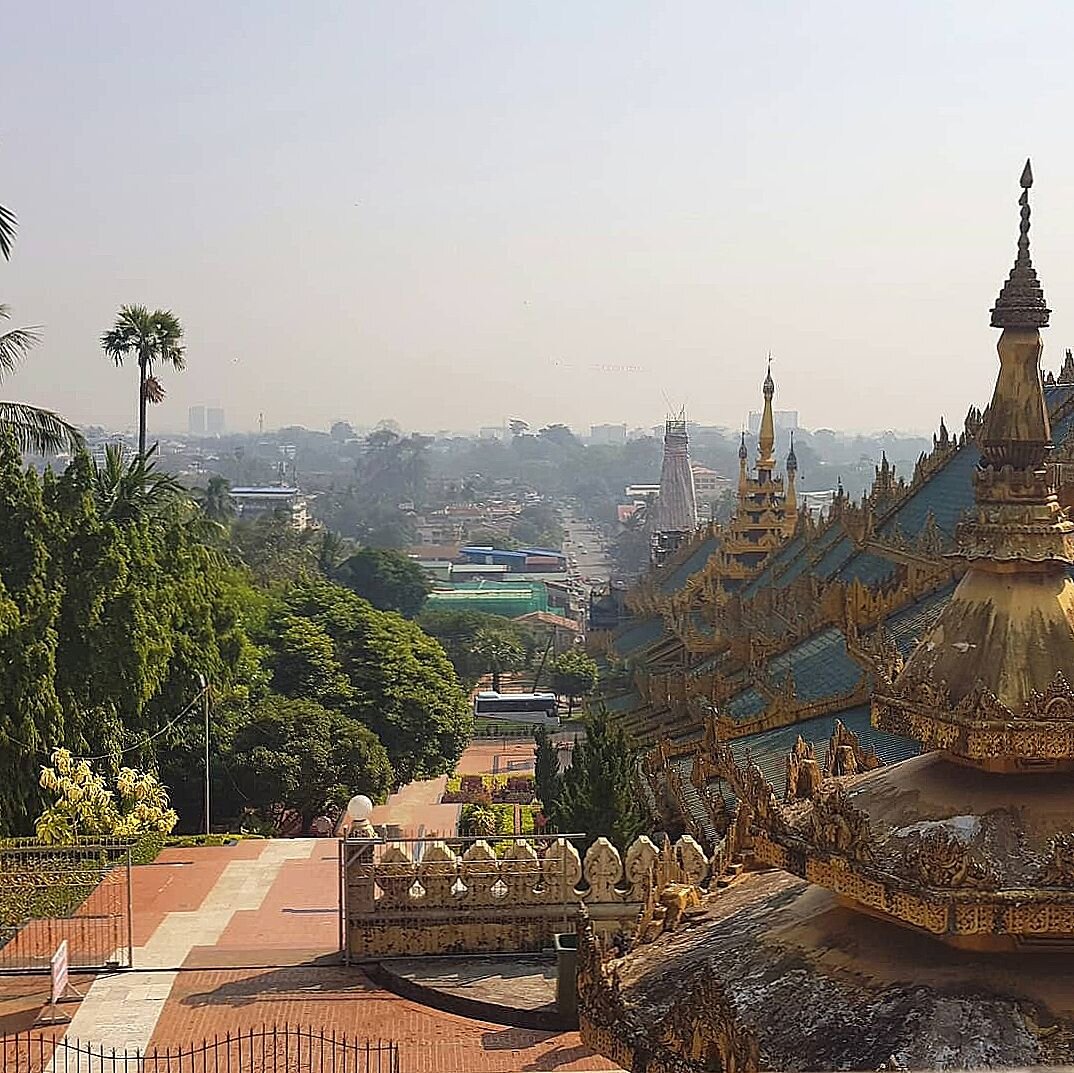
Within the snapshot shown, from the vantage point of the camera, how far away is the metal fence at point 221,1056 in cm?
1480

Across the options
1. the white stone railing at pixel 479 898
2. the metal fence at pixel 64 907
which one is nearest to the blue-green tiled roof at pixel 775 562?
the white stone railing at pixel 479 898

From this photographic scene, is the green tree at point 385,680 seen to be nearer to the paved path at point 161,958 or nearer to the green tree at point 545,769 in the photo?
the green tree at point 545,769

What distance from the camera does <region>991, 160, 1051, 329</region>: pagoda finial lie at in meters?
6.77

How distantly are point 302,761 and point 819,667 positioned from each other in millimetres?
14382

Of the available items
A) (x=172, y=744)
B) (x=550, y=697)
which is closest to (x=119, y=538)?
(x=172, y=744)

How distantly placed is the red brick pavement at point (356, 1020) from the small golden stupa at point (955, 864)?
8.66 m

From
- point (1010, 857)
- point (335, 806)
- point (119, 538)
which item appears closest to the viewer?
point (1010, 857)

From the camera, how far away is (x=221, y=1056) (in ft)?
51.0

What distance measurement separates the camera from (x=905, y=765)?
288 inches

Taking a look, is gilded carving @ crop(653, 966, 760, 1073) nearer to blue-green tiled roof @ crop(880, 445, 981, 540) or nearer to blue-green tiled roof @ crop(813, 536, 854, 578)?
blue-green tiled roof @ crop(880, 445, 981, 540)

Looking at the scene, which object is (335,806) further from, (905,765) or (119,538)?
(905,765)

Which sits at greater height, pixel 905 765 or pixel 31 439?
pixel 31 439

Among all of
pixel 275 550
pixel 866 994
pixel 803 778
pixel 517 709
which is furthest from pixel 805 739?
pixel 275 550

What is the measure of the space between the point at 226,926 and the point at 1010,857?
16.4 m
